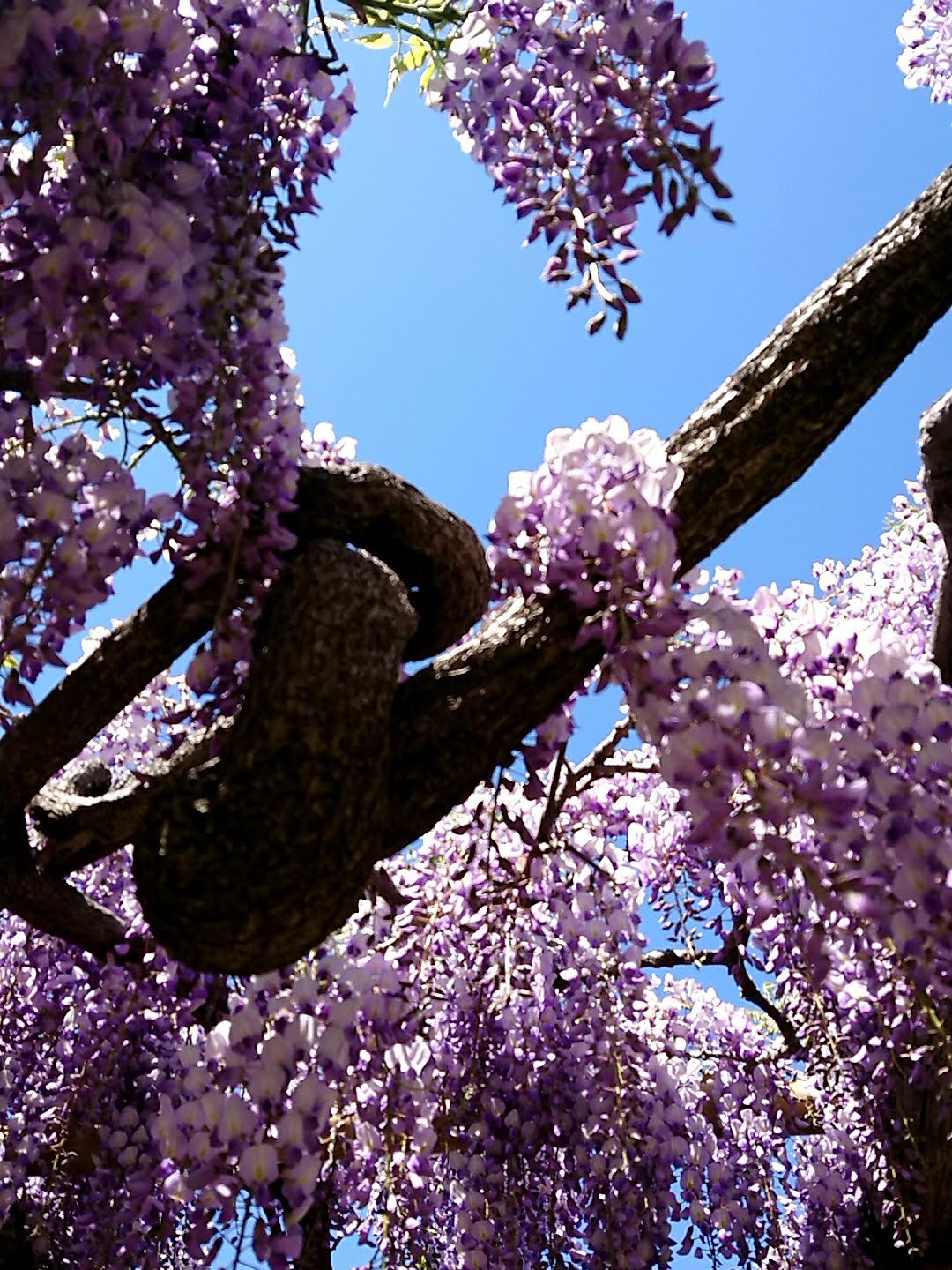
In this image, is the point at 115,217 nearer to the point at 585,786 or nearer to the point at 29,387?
the point at 29,387

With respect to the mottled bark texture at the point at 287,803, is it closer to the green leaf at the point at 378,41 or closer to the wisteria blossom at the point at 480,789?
the wisteria blossom at the point at 480,789

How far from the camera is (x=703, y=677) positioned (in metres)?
1.43

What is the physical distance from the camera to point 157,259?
1.53 meters

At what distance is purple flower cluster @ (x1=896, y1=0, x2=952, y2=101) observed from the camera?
445cm

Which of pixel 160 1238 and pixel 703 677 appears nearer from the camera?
pixel 703 677

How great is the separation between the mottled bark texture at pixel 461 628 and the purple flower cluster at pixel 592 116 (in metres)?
0.42

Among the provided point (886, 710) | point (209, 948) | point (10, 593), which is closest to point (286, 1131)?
point (209, 948)

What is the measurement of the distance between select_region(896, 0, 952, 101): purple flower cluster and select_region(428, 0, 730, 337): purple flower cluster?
9.97 feet

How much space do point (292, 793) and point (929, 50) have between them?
4.54 meters

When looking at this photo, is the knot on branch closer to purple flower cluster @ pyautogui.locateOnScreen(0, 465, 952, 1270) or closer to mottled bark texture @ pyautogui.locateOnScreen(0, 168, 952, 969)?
mottled bark texture @ pyautogui.locateOnScreen(0, 168, 952, 969)

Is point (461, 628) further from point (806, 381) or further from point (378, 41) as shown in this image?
point (378, 41)

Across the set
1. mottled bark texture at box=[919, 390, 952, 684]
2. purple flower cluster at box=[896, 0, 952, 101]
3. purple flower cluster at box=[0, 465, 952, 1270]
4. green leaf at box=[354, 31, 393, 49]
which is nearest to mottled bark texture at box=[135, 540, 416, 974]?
purple flower cluster at box=[0, 465, 952, 1270]

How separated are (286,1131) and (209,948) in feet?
1.29

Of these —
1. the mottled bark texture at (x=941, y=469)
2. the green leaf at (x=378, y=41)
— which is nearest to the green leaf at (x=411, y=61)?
the green leaf at (x=378, y=41)
